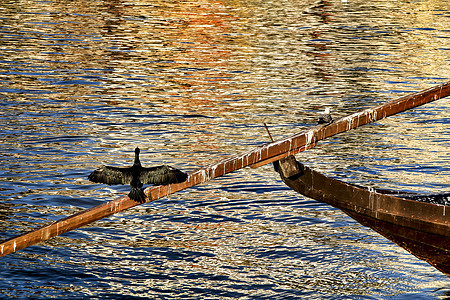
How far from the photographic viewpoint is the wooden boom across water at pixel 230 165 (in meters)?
6.19

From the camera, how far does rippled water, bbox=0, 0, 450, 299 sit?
7.72m

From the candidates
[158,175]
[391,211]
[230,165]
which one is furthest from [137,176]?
[391,211]

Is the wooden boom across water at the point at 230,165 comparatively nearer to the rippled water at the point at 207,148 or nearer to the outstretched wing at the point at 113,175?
the outstretched wing at the point at 113,175

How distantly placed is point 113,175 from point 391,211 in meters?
2.75

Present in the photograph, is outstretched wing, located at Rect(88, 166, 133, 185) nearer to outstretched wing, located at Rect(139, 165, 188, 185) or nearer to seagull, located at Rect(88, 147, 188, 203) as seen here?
seagull, located at Rect(88, 147, 188, 203)

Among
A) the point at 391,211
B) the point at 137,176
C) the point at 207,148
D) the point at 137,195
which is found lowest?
the point at 391,211

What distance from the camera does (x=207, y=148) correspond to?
1248 cm

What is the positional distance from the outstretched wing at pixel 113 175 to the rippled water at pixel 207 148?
Answer: 71.2 inches

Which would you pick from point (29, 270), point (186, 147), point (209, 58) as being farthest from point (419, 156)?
point (209, 58)

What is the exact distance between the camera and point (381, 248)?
8461mm

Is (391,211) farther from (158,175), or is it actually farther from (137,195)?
(137,195)

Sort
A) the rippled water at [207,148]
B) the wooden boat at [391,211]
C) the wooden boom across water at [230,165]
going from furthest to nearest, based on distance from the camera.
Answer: the rippled water at [207,148] < the wooden boat at [391,211] < the wooden boom across water at [230,165]

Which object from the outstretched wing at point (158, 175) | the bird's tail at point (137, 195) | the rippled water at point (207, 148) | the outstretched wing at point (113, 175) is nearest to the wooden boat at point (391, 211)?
the rippled water at point (207, 148)

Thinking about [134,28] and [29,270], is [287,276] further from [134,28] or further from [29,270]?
[134,28]
